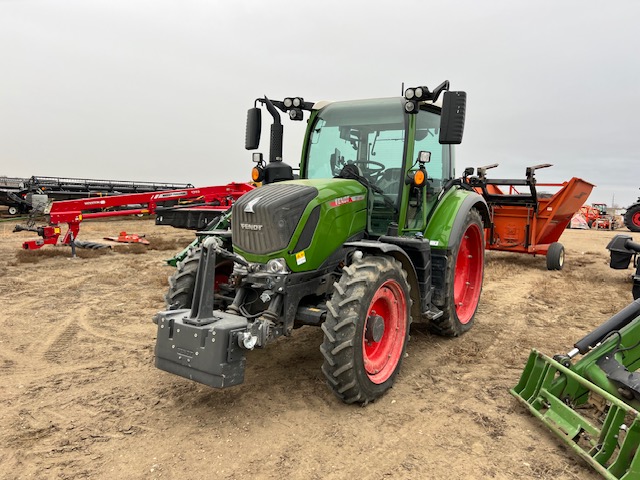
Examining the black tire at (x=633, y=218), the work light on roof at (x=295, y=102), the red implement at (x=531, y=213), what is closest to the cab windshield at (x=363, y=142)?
the work light on roof at (x=295, y=102)

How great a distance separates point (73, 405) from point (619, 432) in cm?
366

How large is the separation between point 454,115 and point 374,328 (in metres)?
1.81

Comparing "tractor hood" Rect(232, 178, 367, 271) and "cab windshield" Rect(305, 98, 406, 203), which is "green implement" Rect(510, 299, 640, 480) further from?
"cab windshield" Rect(305, 98, 406, 203)

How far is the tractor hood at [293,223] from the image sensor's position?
363 cm

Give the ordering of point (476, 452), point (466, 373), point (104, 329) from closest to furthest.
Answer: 1. point (476, 452)
2. point (466, 373)
3. point (104, 329)

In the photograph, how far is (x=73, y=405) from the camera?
3502 millimetres

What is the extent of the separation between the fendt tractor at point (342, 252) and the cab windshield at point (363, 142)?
0.04 feet

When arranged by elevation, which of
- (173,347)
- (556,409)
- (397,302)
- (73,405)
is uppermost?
(397,302)

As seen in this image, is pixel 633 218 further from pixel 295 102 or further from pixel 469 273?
pixel 295 102

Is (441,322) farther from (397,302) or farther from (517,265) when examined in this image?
(517,265)

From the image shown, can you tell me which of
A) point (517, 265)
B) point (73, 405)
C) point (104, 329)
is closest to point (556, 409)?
point (73, 405)

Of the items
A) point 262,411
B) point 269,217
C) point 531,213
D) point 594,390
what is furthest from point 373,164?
point 531,213

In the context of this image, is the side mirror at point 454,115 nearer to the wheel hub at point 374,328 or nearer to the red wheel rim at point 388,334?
the red wheel rim at point 388,334

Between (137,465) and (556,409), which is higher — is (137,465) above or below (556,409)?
below
